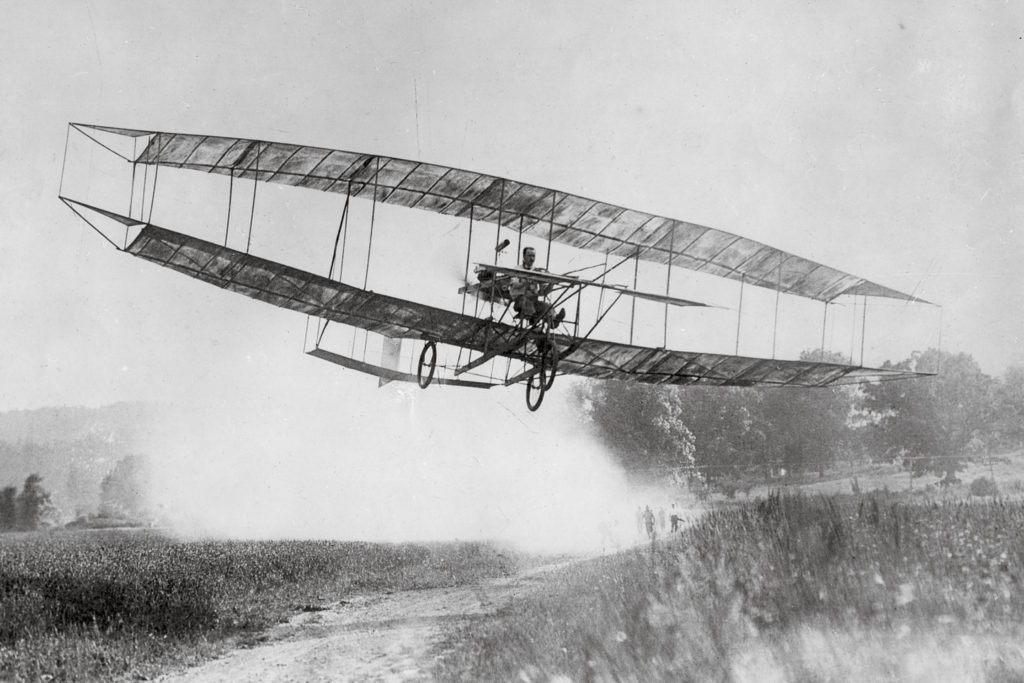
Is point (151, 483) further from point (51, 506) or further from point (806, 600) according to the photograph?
point (806, 600)

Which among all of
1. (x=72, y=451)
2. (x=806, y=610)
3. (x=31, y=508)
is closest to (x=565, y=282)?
(x=806, y=610)

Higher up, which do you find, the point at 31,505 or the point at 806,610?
the point at 806,610

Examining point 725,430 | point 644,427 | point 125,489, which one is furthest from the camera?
point 125,489

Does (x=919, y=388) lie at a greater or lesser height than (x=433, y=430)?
greater

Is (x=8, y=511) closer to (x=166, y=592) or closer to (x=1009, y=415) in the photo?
(x=166, y=592)

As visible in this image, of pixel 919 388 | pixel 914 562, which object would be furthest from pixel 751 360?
pixel 919 388

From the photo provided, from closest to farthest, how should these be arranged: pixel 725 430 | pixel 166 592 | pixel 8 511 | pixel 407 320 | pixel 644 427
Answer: pixel 407 320 < pixel 166 592 < pixel 725 430 < pixel 644 427 < pixel 8 511
